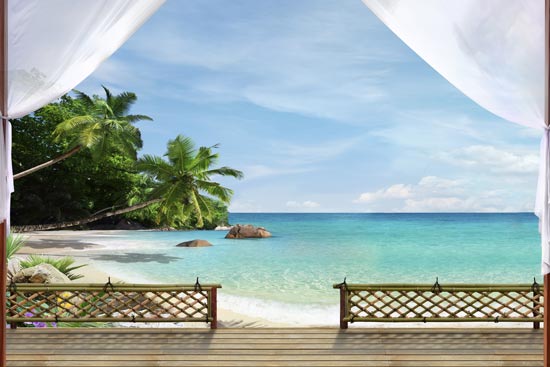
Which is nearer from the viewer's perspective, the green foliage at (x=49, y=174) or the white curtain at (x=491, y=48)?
the white curtain at (x=491, y=48)

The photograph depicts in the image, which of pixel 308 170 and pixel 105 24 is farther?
pixel 308 170

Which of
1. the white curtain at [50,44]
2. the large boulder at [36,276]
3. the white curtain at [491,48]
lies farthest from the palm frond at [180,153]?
the white curtain at [491,48]

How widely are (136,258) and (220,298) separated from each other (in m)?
7.66

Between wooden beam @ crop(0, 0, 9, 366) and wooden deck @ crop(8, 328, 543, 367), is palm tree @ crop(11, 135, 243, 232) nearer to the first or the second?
wooden deck @ crop(8, 328, 543, 367)

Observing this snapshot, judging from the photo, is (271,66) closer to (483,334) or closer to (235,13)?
(235,13)

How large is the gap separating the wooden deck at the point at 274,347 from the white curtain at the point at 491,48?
1053mm

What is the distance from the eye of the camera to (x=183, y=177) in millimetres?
11391

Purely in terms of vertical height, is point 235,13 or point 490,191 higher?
point 235,13

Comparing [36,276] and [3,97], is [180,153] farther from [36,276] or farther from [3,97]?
[3,97]

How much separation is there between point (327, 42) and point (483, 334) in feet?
103

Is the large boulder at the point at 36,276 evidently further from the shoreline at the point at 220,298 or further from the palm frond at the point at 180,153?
the palm frond at the point at 180,153

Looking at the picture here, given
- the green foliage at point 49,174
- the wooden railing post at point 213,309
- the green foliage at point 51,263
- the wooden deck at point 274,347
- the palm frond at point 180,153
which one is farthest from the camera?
the green foliage at point 49,174

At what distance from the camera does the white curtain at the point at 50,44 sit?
2.45 m

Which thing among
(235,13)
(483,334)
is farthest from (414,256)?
(483,334)
